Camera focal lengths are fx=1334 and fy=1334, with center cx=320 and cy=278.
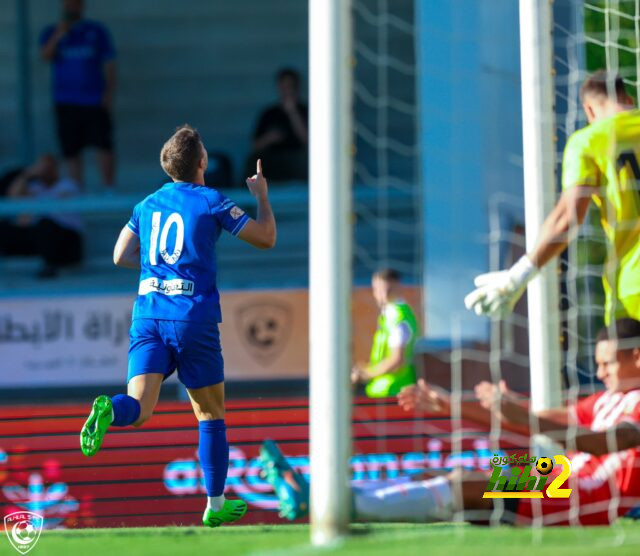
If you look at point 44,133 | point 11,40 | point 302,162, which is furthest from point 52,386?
point 11,40

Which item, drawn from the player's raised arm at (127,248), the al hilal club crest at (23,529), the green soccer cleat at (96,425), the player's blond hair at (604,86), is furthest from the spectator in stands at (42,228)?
the player's blond hair at (604,86)

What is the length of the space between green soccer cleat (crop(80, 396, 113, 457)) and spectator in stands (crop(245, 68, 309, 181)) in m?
6.46

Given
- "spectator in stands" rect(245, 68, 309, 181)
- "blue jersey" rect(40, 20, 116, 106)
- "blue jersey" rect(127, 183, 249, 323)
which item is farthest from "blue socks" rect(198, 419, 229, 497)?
"blue jersey" rect(40, 20, 116, 106)

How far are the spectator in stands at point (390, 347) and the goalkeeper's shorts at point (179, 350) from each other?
2735 mm

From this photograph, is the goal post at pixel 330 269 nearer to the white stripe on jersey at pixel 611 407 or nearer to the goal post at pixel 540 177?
the white stripe on jersey at pixel 611 407

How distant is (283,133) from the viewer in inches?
476

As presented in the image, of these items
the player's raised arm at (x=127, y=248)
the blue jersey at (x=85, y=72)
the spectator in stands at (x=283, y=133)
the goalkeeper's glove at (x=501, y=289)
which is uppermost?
the blue jersey at (x=85, y=72)

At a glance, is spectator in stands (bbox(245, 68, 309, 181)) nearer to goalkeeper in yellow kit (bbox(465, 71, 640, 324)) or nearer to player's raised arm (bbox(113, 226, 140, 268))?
player's raised arm (bbox(113, 226, 140, 268))

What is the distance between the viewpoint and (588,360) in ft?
23.8

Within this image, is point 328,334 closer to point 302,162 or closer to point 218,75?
point 302,162

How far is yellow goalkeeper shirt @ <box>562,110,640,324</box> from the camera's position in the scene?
17.8ft

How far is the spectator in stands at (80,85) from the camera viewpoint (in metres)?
12.5

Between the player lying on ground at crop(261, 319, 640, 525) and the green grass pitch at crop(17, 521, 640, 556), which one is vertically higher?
the player lying on ground at crop(261, 319, 640, 525)

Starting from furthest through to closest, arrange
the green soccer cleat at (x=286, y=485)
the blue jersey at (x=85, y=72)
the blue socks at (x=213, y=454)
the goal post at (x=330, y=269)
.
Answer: the blue jersey at (x=85, y=72), the blue socks at (x=213, y=454), the green soccer cleat at (x=286, y=485), the goal post at (x=330, y=269)
